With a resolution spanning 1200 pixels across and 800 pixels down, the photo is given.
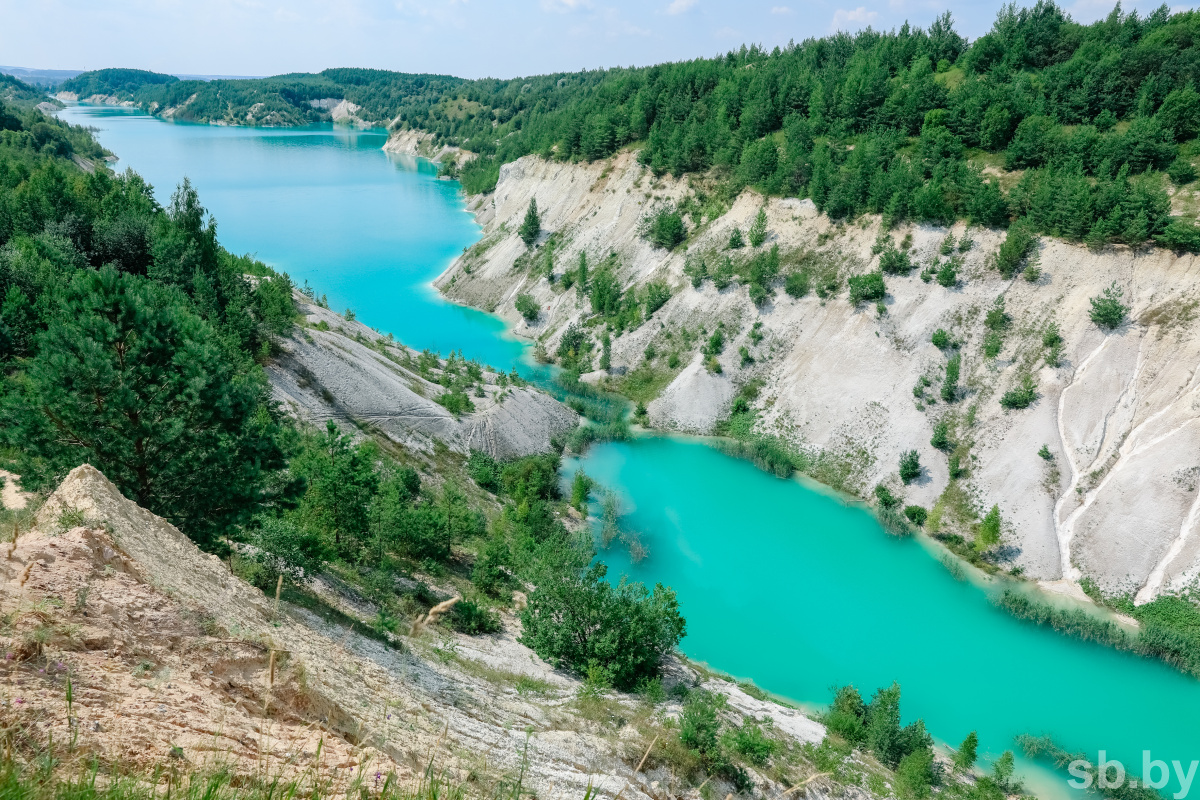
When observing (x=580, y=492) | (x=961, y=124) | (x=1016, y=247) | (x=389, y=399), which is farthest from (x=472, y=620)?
(x=961, y=124)

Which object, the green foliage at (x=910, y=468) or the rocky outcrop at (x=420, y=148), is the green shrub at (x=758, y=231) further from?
the rocky outcrop at (x=420, y=148)

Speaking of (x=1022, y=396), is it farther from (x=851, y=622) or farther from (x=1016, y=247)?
(x=851, y=622)

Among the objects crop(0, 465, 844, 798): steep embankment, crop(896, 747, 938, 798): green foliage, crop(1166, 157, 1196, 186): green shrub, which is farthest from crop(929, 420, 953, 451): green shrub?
crop(0, 465, 844, 798): steep embankment

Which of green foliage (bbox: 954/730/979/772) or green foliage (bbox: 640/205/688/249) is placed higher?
green foliage (bbox: 640/205/688/249)

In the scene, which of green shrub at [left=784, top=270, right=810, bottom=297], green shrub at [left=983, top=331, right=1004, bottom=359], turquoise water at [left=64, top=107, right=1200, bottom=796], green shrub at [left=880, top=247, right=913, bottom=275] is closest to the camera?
turquoise water at [left=64, top=107, right=1200, bottom=796]

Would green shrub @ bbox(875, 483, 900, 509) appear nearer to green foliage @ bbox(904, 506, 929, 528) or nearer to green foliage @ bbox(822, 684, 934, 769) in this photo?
green foliage @ bbox(904, 506, 929, 528)

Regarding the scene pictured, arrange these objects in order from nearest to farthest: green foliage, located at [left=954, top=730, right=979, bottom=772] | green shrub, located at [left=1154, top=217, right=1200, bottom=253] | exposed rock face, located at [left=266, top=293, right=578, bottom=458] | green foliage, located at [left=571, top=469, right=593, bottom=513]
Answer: green foliage, located at [left=954, top=730, right=979, bottom=772] → exposed rock face, located at [left=266, top=293, right=578, bottom=458] → green foliage, located at [left=571, top=469, right=593, bottom=513] → green shrub, located at [left=1154, top=217, right=1200, bottom=253]

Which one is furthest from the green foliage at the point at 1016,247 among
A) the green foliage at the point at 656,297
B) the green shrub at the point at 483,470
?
the green shrub at the point at 483,470

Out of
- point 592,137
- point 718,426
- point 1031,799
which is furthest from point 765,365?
point 592,137
